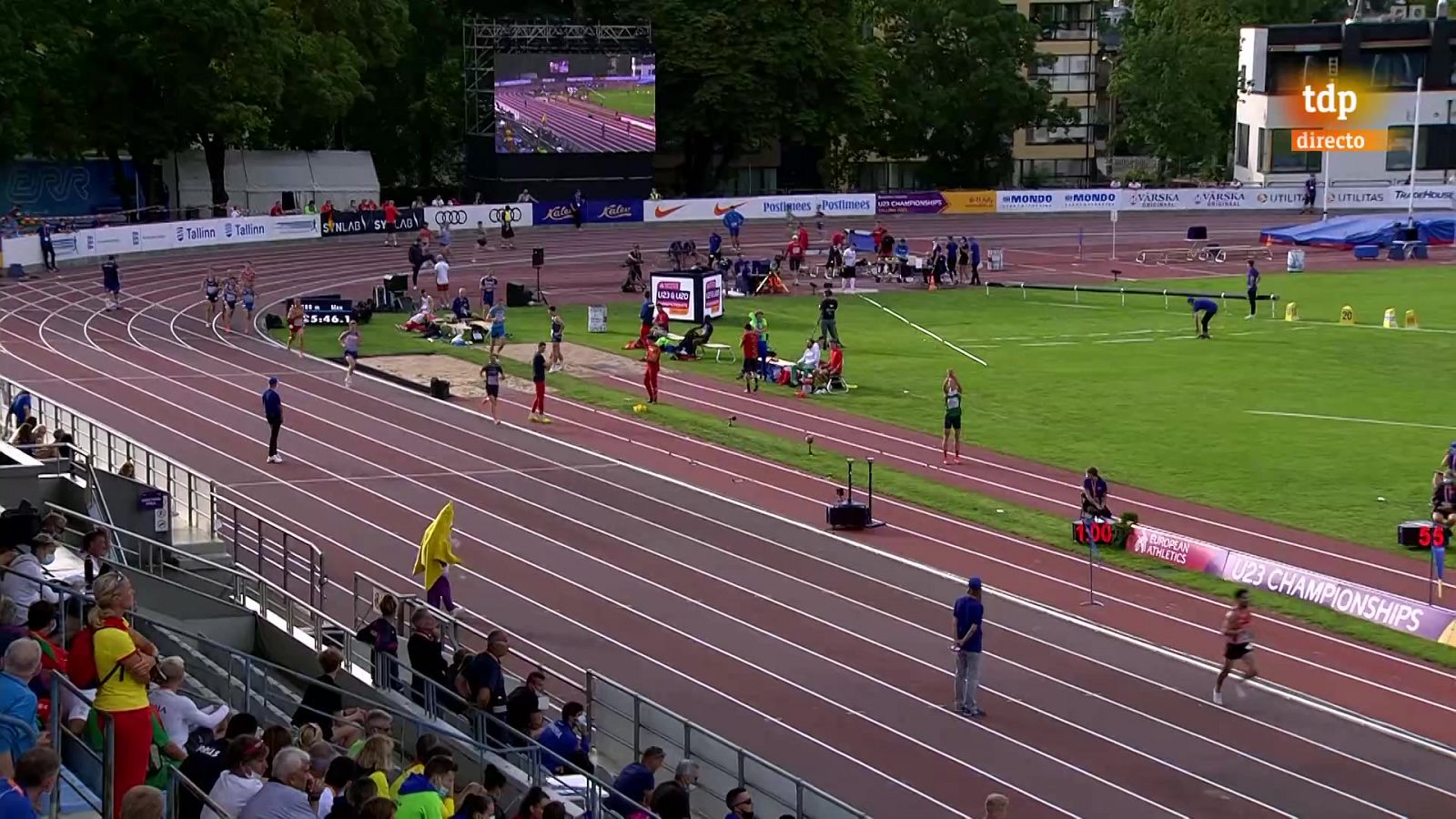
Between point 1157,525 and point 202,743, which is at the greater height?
point 202,743

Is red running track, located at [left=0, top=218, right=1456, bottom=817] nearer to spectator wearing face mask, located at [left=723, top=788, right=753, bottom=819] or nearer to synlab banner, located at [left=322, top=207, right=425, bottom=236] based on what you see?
spectator wearing face mask, located at [left=723, top=788, right=753, bottom=819]

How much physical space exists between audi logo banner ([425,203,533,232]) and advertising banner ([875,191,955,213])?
662 inches

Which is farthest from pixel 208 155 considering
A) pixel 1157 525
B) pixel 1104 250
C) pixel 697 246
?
pixel 1157 525

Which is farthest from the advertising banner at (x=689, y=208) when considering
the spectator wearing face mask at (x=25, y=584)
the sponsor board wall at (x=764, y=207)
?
the spectator wearing face mask at (x=25, y=584)

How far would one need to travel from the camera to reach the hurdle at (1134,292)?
5666 cm

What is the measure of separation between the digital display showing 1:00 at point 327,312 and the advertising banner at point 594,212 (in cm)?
2659

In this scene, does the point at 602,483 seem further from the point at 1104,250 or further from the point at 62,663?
the point at 1104,250

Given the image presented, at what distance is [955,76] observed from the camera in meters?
97.1

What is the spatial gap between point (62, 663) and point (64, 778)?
5.26 ft

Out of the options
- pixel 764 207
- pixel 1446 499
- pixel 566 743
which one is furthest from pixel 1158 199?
pixel 566 743

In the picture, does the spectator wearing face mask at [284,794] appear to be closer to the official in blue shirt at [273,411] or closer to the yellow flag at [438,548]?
the yellow flag at [438,548]

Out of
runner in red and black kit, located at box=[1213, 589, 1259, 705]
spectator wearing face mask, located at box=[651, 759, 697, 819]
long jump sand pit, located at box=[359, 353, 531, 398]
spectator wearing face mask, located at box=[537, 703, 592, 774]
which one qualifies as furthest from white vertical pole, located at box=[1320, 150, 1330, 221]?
spectator wearing face mask, located at box=[651, 759, 697, 819]

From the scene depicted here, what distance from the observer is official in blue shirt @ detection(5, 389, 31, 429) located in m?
27.1

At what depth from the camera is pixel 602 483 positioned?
1259 inches
